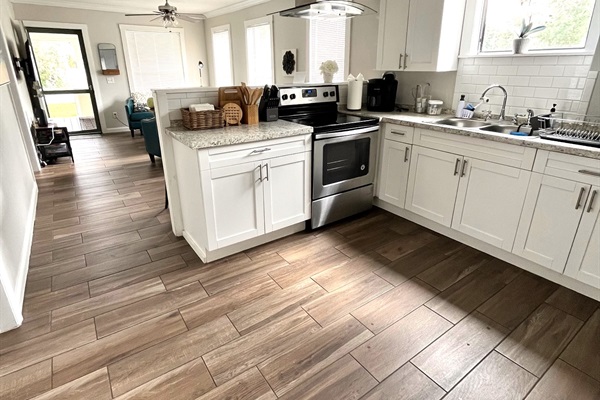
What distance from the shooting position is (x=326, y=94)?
3.21 metres

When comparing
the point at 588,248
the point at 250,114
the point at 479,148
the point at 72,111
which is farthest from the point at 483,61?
the point at 72,111

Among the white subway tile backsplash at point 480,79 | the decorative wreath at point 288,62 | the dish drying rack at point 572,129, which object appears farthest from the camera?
the decorative wreath at point 288,62

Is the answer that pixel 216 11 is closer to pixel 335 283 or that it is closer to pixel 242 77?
pixel 242 77

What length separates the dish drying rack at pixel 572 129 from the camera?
2.06 meters

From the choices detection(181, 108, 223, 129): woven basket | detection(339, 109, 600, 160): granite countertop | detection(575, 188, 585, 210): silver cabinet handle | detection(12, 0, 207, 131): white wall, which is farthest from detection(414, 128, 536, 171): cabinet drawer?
detection(12, 0, 207, 131): white wall

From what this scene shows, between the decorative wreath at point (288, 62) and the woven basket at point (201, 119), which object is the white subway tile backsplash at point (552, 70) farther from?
the decorative wreath at point (288, 62)

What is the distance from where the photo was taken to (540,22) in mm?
2547

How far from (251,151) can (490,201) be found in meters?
1.70

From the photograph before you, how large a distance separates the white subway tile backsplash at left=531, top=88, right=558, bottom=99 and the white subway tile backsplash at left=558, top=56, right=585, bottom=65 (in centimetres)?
18

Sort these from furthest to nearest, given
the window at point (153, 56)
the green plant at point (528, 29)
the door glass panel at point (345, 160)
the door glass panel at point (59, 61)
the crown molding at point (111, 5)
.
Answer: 1. the window at point (153, 56)
2. the door glass panel at point (59, 61)
3. the crown molding at point (111, 5)
4. the door glass panel at point (345, 160)
5. the green plant at point (528, 29)

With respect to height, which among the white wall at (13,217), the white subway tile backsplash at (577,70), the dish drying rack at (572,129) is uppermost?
the white subway tile backsplash at (577,70)

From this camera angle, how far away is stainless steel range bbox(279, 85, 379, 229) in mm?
2760

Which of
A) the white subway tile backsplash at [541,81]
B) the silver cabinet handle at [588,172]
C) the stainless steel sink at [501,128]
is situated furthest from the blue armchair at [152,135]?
the silver cabinet handle at [588,172]

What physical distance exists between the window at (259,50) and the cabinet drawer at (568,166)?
477cm
